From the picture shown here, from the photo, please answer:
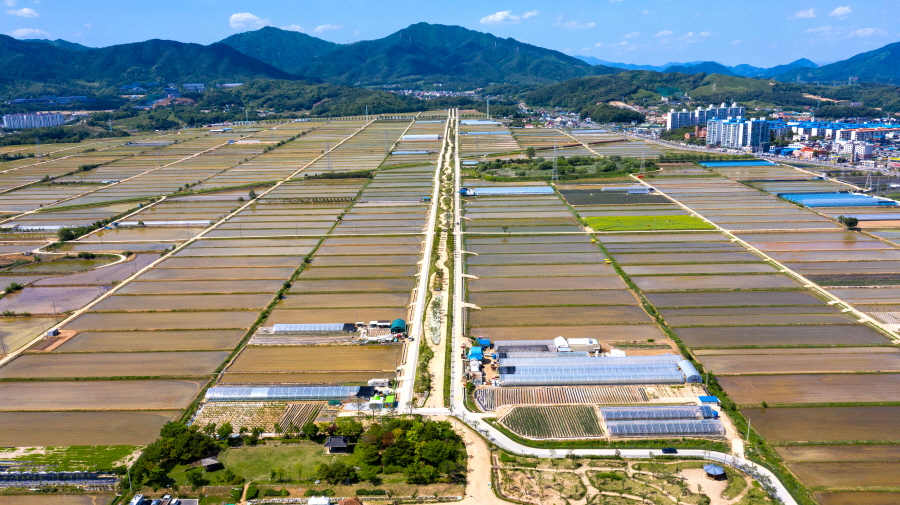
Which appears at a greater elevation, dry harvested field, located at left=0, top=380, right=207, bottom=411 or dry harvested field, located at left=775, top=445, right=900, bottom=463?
dry harvested field, located at left=0, top=380, right=207, bottom=411

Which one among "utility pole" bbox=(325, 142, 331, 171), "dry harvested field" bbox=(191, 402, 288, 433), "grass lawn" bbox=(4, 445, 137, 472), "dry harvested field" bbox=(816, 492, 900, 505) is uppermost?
"utility pole" bbox=(325, 142, 331, 171)

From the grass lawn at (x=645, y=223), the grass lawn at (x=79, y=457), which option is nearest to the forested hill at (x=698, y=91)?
the grass lawn at (x=645, y=223)

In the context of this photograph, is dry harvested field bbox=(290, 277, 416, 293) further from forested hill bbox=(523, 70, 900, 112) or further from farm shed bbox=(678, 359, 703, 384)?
forested hill bbox=(523, 70, 900, 112)

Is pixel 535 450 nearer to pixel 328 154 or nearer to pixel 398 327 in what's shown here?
pixel 398 327

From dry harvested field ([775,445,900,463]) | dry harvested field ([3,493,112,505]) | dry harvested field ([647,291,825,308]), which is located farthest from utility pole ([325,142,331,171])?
dry harvested field ([775,445,900,463])

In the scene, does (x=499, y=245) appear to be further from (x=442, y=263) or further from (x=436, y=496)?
(x=436, y=496)

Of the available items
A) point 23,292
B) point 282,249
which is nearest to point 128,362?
point 23,292
